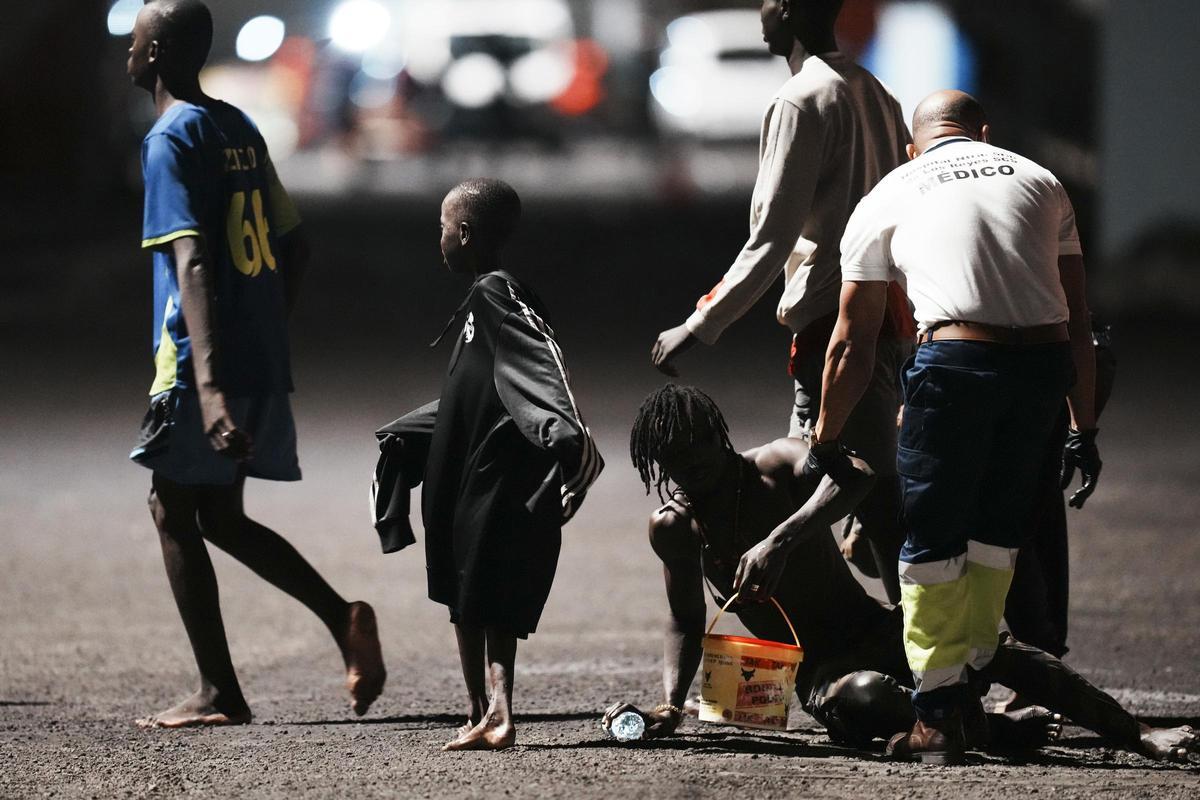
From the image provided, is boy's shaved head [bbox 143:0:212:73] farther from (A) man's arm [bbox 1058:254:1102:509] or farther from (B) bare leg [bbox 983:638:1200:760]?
(B) bare leg [bbox 983:638:1200:760]

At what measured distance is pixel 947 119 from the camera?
5352mm

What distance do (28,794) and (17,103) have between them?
20.9 meters

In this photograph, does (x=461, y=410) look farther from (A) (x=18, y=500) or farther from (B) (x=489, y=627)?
(A) (x=18, y=500)

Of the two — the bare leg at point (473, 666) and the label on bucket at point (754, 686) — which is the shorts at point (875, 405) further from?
the bare leg at point (473, 666)

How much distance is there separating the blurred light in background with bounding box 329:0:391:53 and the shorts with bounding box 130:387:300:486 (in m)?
30.3

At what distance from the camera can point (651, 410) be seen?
17.8 ft

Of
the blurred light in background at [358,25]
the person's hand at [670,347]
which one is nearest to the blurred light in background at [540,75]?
the blurred light in background at [358,25]

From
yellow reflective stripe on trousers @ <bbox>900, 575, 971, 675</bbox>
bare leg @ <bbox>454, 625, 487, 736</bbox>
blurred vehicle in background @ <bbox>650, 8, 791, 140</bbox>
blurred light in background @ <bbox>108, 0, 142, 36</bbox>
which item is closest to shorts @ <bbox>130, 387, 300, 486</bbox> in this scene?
bare leg @ <bbox>454, 625, 487, 736</bbox>

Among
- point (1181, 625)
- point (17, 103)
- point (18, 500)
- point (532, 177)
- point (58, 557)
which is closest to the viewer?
point (1181, 625)

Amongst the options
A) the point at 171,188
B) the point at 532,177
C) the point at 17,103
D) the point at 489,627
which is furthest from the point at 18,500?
the point at 532,177

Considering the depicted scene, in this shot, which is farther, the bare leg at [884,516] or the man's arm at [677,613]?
the bare leg at [884,516]

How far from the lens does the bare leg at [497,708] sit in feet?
17.7

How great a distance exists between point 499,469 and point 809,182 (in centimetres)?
127

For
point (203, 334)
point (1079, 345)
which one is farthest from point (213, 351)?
point (1079, 345)
